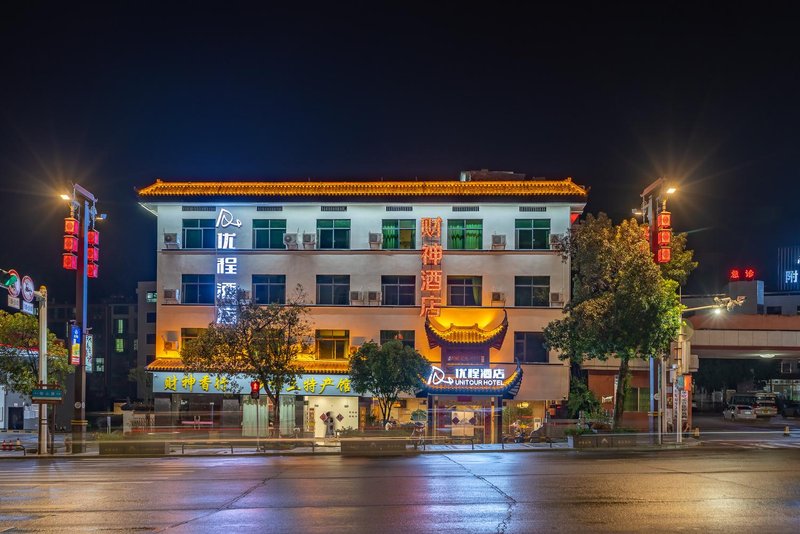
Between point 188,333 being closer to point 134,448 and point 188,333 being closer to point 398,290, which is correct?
point 134,448

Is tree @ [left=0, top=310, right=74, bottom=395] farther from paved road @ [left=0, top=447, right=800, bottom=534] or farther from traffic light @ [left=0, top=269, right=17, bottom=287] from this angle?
paved road @ [left=0, top=447, right=800, bottom=534]

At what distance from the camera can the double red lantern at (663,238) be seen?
36.0m

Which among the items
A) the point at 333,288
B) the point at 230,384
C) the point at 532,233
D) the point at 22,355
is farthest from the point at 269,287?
the point at 532,233

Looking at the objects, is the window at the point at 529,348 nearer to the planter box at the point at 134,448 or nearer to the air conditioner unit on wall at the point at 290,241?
the air conditioner unit on wall at the point at 290,241

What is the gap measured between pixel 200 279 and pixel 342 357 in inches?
353

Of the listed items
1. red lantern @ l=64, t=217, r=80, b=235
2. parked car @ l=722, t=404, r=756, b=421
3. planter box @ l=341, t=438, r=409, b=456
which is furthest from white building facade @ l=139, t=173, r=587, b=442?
parked car @ l=722, t=404, r=756, b=421

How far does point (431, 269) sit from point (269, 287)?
8.98 m

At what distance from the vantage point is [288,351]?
39656 mm

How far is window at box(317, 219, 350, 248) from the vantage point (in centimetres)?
4556

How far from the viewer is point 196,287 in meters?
45.7

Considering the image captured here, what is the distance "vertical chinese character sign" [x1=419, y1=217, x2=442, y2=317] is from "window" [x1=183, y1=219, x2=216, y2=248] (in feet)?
39.0

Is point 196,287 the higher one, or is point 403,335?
point 196,287

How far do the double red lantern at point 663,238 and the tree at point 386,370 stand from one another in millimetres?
12481

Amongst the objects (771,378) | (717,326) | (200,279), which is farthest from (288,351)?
(771,378)
